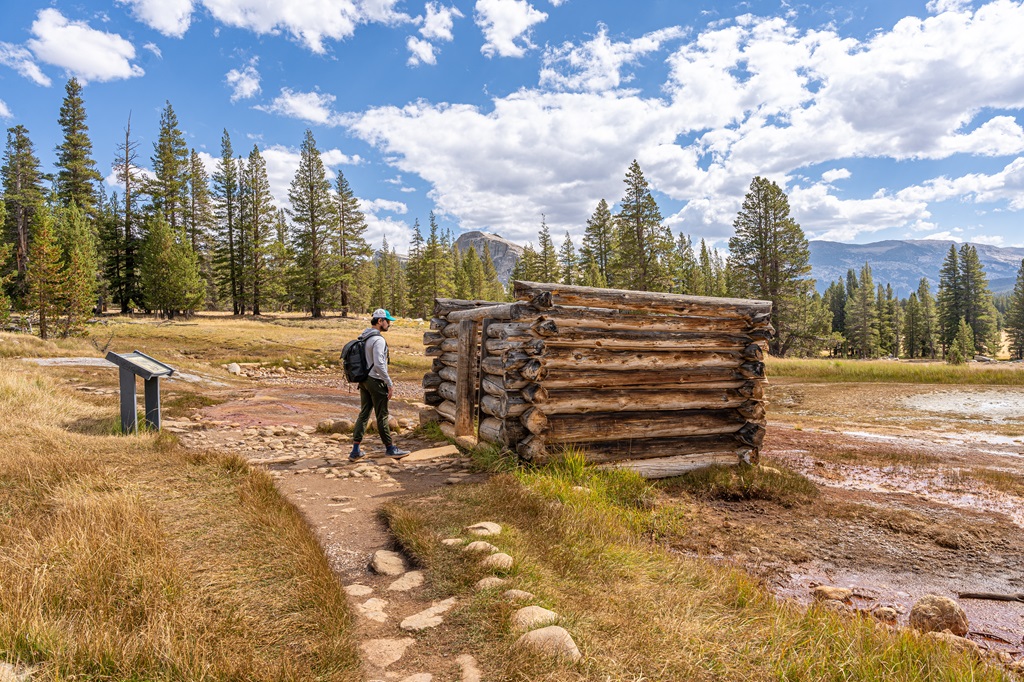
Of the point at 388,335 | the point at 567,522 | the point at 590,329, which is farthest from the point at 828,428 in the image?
the point at 388,335

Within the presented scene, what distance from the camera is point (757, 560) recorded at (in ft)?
17.0

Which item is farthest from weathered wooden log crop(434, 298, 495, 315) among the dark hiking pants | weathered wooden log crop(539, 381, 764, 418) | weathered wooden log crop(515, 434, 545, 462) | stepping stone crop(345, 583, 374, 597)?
stepping stone crop(345, 583, 374, 597)

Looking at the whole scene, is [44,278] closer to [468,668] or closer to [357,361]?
[357,361]

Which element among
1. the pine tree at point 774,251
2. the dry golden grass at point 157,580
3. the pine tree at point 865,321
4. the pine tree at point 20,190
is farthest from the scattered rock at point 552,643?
the pine tree at point 865,321

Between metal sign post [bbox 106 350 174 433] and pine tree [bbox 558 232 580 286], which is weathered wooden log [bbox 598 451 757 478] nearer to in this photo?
metal sign post [bbox 106 350 174 433]

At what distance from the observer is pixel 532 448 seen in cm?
734

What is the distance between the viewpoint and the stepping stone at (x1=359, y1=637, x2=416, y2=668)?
2.95 meters

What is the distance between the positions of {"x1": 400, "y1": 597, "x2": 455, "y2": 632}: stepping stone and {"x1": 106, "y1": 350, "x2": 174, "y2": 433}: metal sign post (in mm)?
6964

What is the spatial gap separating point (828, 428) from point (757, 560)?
12.5 metres

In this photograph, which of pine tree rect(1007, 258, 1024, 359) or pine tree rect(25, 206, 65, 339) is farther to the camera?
pine tree rect(1007, 258, 1024, 359)

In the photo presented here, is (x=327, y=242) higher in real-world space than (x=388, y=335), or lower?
higher

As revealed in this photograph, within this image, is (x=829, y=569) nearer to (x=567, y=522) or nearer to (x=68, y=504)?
(x=567, y=522)

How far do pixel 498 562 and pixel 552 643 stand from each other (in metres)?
1.16

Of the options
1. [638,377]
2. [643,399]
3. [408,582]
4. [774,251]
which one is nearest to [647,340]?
[638,377]
